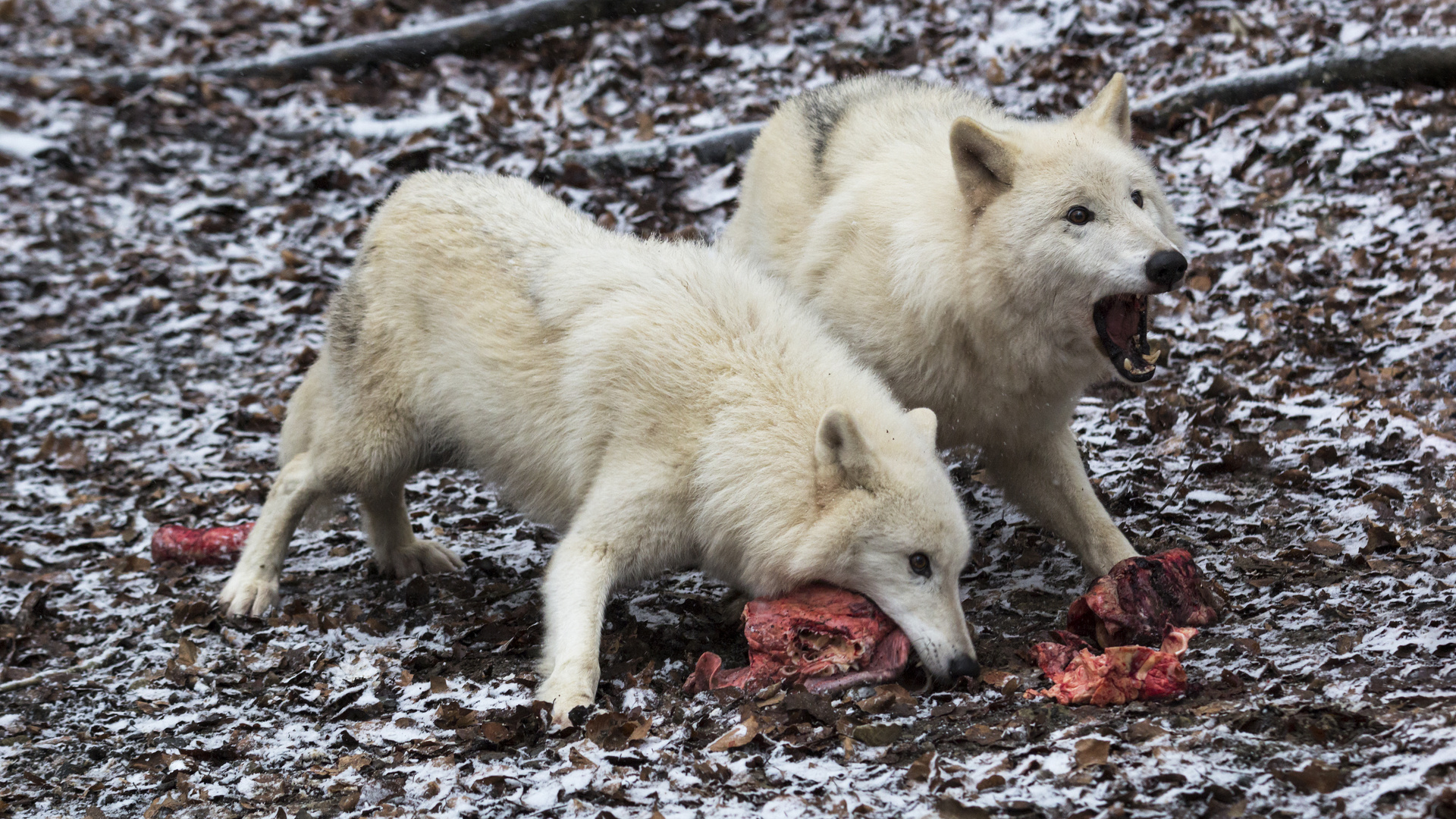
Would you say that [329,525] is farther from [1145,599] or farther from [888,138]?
[1145,599]

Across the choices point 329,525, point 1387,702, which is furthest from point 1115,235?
point 329,525

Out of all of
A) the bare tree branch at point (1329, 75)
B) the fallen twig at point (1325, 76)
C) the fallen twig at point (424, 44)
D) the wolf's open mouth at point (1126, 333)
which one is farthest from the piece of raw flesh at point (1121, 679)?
the fallen twig at point (424, 44)

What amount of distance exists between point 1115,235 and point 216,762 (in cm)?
397

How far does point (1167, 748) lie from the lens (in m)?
3.51

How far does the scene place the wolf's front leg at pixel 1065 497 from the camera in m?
5.32

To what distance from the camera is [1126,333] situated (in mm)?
4949

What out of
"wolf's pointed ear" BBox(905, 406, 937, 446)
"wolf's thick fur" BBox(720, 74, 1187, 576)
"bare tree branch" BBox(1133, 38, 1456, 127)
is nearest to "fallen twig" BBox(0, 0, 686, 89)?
"bare tree branch" BBox(1133, 38, 1456, 127)

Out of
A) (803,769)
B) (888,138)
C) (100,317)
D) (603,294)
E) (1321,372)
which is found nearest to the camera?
(803,769)

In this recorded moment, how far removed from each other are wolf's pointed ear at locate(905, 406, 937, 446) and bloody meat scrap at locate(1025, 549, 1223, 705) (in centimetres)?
87

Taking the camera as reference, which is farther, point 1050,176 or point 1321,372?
point 1321,372

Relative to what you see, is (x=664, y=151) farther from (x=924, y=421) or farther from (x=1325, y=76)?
(x=924, y=421)

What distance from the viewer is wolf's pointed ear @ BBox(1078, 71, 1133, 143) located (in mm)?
5254

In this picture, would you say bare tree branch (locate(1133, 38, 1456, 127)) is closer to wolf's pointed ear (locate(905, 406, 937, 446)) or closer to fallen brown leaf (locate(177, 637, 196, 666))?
wolf's pointed ear (locate(905, 406, 937, 446))

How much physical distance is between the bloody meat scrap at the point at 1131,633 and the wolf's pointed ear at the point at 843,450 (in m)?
0.95
